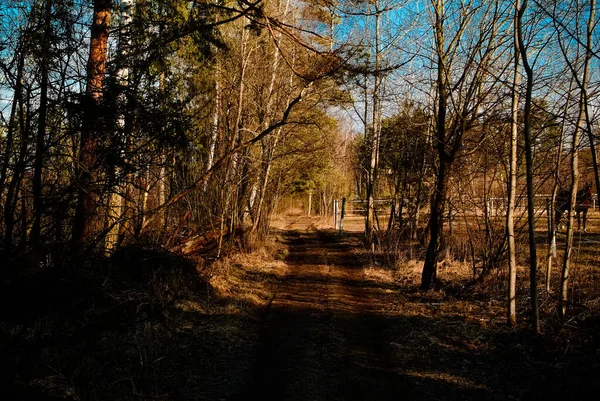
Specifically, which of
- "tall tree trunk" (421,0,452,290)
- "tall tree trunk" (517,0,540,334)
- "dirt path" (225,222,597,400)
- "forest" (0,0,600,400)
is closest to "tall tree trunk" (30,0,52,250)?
"forest" (0,0,600,400)

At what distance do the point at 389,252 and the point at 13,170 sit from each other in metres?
11.7

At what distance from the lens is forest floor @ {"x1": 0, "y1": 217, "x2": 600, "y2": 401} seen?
4.76m

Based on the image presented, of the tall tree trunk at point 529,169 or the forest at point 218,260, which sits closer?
the forest at point 218,260

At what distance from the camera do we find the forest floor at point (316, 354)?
4.76 meters

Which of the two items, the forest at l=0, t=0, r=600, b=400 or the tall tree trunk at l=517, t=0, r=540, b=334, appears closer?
the forest at l=0, t=0, r=600, b=400

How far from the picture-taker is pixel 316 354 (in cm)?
614

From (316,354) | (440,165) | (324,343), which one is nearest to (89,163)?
(316,354)

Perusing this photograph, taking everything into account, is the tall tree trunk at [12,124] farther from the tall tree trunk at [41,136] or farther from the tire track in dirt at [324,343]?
the tire track in dirt at [324,343]

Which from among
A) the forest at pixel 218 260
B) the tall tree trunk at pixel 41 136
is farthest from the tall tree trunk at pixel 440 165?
the tall tree trunk at pixel 41 136

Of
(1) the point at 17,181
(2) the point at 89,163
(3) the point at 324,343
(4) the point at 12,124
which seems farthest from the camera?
(3) the point at 324,343

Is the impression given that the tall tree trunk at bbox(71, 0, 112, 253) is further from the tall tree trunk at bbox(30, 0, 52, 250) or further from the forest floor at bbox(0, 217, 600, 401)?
the forest floor at bbox(0, 217, 600, 401)

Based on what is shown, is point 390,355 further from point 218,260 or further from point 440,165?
point 218,260

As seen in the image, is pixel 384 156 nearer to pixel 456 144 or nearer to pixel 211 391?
pixel 456 144

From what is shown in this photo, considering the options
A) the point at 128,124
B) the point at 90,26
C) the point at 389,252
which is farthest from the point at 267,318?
the point at 389,252
